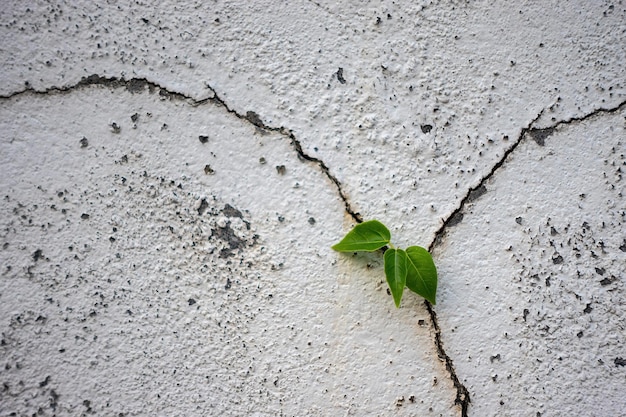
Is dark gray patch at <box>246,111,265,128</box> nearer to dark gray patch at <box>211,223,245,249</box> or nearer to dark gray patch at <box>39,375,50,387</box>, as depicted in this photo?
dark gray patch at <box>211,223,245,249</box>

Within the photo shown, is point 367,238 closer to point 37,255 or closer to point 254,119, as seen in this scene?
point 254,119

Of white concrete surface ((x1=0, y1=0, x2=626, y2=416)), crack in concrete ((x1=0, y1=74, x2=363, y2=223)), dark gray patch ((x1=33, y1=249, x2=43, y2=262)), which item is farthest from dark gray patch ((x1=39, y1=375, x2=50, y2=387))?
crack in concrete ((x1=0, y1=74, x2=363, y2=223))

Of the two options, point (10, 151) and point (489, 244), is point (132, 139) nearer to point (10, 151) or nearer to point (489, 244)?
point (10, 151)

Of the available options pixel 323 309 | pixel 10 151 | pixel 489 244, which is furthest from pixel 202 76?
pixel 489 244

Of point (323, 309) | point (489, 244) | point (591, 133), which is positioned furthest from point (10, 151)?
point (591, 133)

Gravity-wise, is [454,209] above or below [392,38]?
below

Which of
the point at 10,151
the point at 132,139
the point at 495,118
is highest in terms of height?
the point at 495,118
